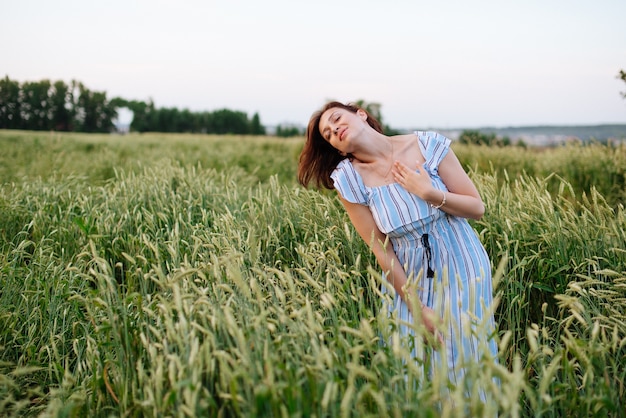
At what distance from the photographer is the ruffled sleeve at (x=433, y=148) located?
7.48ft

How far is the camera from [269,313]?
196cm

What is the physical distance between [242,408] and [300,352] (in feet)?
0.78

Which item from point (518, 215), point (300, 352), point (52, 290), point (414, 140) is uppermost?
point (414, 140)

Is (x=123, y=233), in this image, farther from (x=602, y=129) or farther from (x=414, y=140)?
(x=602, y=129)

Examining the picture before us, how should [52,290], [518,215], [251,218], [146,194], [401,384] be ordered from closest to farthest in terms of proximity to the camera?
1. [401,384]
2. [52,290]
3. [518,215]
4. [251,218]
5. [146,194]

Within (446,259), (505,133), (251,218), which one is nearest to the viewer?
(446,259)

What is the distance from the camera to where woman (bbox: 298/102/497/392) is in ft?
7.00

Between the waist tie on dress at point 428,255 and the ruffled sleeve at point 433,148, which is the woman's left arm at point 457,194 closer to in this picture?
the ruffled sleeve at point 433,148

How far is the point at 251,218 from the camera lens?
10.9 ft

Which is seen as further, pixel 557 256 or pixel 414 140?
pixel 557 256

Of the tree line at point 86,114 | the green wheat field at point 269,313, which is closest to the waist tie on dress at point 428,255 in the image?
the green wheat field at point 269,313

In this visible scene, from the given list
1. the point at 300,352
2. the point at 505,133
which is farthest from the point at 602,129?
the point at 300,352

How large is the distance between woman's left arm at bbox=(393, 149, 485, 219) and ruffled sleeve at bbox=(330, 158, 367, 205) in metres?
0.18

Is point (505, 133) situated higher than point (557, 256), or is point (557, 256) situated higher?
point (505, 133)
